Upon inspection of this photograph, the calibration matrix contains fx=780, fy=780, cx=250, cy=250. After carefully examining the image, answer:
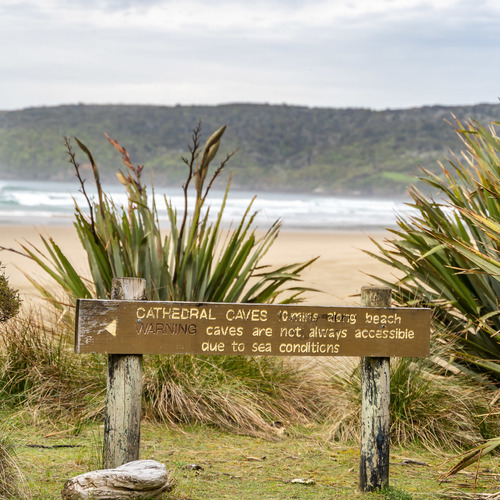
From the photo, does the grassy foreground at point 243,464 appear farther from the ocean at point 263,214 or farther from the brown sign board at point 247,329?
the ocean at point 263,214

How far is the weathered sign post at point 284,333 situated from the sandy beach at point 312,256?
11.4ft

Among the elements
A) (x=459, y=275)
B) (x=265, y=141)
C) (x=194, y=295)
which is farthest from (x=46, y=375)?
(x=265, y=141)

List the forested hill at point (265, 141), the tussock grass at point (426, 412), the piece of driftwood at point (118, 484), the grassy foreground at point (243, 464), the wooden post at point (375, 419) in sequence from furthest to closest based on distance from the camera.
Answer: the forested hill at point (265, 141), the tussock grass at point (426, 412), the grassy foreground at point (243, 464), the wooden post at point (375, 419), the piece of driftwood at point (118, 484)

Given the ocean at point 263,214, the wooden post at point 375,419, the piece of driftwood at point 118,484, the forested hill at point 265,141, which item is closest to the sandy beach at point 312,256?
the ocean at point 263,214

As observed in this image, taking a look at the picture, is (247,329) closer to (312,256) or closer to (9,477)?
(9,477)

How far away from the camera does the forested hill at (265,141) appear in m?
80.1

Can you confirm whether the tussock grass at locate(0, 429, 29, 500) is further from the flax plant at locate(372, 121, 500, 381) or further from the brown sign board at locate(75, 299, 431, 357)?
the flax plant at locate(372, 121, 500, 381)

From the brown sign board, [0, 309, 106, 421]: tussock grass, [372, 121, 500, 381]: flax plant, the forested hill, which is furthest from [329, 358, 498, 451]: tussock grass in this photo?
the forested hill

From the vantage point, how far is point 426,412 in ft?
16.1

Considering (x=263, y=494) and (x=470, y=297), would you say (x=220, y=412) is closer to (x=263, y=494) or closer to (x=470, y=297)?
(x=263, y=494)

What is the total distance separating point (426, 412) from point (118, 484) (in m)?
2.24

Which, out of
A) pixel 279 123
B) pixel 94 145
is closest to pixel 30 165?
pixel 94 145

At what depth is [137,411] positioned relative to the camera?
367 centimetres

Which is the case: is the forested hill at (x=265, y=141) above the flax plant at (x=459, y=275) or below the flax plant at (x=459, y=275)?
above
